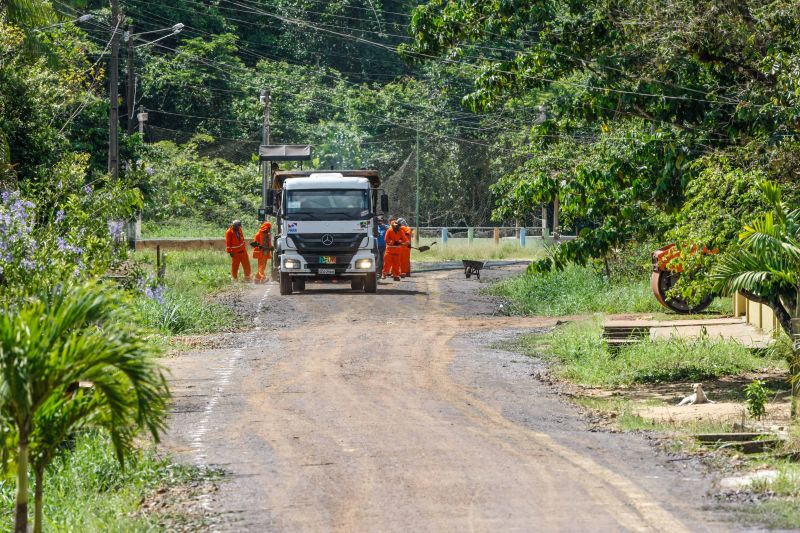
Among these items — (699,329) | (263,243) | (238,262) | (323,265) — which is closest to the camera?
(699,329)

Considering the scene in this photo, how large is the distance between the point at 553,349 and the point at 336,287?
12.8m

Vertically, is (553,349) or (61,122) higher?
(61,122)

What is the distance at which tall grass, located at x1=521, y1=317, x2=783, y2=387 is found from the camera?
16.8m

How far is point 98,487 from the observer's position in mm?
10578

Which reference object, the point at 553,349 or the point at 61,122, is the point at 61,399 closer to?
the point at 553,349

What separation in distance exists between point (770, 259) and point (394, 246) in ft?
65.9

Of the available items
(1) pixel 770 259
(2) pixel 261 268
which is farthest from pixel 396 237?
(1) pixel 770 259

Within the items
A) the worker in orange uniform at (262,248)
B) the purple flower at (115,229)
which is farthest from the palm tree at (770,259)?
the worker in orange uniform at (262,248)

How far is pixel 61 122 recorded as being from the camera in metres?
39.0

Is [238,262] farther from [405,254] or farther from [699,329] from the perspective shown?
[699,329]

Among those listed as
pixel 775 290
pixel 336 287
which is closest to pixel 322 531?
pixel 775 290

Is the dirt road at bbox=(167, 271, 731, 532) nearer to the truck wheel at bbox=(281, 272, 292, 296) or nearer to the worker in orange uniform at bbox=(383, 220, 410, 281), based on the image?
the truck wheel at bbox=(281, 272, 292, 296)

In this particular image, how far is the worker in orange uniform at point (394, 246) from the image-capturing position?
32250 mm

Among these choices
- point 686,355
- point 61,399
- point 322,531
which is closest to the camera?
point 61,399
